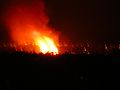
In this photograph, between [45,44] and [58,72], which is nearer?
[58,72]

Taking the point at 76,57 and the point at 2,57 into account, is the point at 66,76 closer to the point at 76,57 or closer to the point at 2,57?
the point at 76,57

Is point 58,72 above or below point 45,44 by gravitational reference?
below

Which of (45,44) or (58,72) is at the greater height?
(45,44)

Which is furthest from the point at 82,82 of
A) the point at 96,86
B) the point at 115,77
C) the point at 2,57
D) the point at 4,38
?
the point at 4,38

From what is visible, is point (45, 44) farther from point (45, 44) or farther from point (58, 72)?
point (58, 72)

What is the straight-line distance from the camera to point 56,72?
55.7 feet

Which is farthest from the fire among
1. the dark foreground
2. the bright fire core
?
the dark foreground

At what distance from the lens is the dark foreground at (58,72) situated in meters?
15.3

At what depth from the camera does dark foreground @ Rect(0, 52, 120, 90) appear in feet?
50.1

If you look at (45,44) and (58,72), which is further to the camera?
(45,44)

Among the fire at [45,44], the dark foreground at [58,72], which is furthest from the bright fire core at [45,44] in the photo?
the dark foreground at [58,72]

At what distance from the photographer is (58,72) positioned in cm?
1697

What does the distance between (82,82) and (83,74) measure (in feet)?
3.43

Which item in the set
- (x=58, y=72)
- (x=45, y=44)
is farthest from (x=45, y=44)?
(x=58, y=72)
